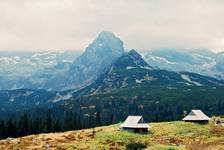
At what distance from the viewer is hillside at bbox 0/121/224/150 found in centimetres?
10562

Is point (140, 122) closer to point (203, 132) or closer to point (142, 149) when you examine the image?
point (203, 132)

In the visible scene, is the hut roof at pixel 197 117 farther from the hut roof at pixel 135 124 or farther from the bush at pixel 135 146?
the bush at pixel 135 146

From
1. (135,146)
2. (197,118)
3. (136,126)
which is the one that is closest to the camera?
(135,146)

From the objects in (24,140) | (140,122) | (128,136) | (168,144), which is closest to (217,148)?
(168,144)

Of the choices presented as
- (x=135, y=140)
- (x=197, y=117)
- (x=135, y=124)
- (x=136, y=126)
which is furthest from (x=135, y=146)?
(x=197, y=117)

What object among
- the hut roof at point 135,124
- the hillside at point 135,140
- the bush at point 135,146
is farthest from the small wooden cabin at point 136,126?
the bush at point 135,146

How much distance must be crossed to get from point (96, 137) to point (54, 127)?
63580mm

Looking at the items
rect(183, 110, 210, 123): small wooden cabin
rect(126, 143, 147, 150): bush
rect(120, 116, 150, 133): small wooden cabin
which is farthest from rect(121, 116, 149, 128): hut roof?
rect(183, 110, 210, 123): small wooden cabin

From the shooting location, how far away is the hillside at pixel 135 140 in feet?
347

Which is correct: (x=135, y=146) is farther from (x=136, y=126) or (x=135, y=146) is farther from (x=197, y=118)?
(x=197, y=118)

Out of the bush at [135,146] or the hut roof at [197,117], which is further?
the hut roof at [197,117]

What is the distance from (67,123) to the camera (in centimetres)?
18975

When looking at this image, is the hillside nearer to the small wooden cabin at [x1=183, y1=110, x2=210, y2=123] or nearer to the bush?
the bush

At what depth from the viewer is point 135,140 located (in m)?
116
